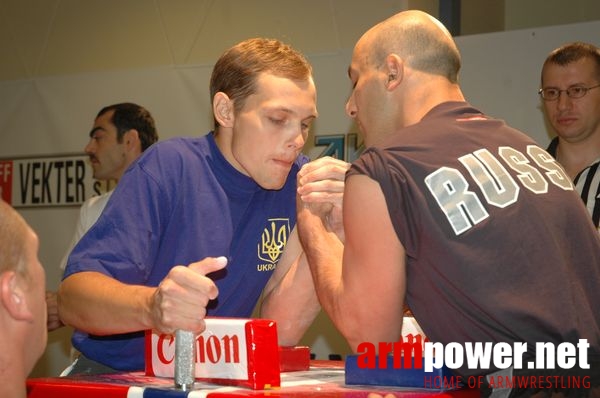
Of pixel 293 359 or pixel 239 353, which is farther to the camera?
pixel 293 359

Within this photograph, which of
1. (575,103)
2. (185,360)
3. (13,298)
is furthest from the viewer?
(575,103)

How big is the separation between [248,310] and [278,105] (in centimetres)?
56

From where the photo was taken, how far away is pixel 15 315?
112cm

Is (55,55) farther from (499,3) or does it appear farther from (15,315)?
(15,315)

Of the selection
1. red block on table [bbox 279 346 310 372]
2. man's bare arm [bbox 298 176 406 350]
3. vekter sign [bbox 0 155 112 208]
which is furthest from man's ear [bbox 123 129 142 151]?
man's bare arm [bbox 298 176 406 350]

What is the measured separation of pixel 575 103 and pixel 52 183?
3132 mm

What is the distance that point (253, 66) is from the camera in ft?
7.49

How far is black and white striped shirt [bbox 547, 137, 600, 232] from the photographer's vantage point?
333 centimetres

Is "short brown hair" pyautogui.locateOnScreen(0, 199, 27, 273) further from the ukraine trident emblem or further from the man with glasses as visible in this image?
the man with glasses

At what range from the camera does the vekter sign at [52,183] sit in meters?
5.17

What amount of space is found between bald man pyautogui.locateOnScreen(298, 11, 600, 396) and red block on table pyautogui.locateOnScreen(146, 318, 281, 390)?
262 mm

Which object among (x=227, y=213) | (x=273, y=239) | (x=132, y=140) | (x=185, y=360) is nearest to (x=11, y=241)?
(x=185, y=360)

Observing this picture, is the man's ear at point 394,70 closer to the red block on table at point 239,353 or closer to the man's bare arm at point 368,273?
the man's bare arm at point 368,273

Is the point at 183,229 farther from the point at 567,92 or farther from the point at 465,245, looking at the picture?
the point at 567,92
